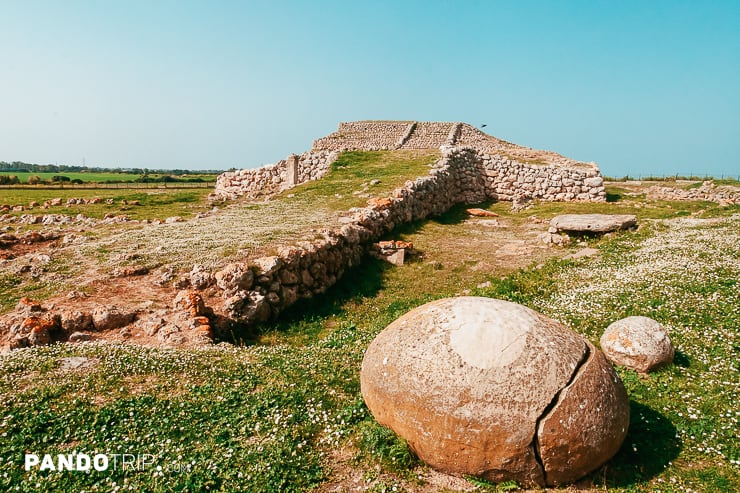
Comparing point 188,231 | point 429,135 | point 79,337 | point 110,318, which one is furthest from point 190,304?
point 429,135

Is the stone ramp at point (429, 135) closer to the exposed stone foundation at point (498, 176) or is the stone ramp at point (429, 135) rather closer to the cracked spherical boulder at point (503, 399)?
the exposed stone foundation at point (498, 176)

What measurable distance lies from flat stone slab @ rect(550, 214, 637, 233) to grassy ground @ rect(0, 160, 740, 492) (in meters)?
6.42

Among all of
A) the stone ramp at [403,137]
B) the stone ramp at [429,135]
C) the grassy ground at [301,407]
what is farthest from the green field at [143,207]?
the stone ramp at [429,135]

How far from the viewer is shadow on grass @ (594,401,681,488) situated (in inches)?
229

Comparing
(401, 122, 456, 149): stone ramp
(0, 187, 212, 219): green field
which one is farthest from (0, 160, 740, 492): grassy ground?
(401, 122, 456, 149): stone ramp

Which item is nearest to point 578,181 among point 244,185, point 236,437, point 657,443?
point 244,185

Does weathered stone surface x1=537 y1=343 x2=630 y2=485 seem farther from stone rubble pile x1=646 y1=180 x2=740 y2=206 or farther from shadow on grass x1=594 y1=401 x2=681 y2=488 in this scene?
stone rubble pile x1=646 y1=180 x2=740 y2=206

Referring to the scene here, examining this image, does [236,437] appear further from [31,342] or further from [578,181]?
[578,181]

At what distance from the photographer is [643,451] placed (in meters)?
6.28

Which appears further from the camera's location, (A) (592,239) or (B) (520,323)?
(A) (592,239)

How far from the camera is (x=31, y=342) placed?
31.1ft

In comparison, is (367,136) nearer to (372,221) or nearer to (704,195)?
(704,195)

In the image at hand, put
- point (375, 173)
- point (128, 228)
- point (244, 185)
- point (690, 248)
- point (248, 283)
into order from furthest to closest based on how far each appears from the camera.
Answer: point (244, 185) → point (375, 173) → point (128, 228) → point (690, 248) → point (248, 283)

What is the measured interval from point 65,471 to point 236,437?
2.11 metres
